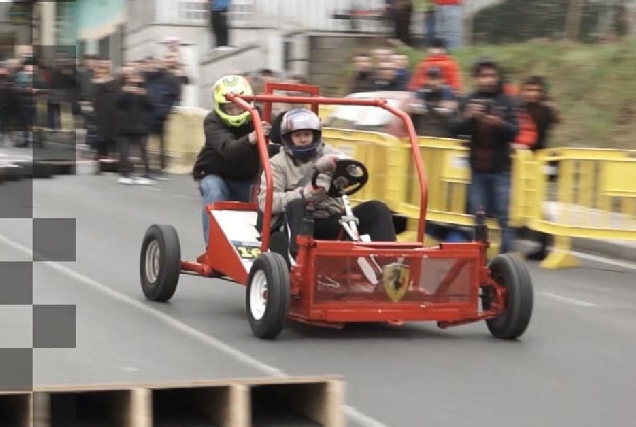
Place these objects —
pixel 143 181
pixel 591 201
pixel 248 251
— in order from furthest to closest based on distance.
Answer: pixel 143 181 → pixel 591 201 → pixel 248 251

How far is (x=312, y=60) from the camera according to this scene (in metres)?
28.2

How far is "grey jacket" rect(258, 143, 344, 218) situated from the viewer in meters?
10.3

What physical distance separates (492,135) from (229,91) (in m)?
3.68

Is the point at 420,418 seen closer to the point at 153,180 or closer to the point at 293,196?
the point at 293,196

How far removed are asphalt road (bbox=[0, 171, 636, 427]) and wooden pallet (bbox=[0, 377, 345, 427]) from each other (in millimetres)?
448

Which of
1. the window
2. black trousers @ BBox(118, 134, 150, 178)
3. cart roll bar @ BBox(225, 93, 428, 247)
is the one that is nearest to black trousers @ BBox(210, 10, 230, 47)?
the window

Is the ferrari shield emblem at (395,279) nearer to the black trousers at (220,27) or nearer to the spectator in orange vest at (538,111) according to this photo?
the spectator in orange vest at (538,111)

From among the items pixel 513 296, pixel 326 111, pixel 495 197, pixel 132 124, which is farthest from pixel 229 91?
pixel 132 124

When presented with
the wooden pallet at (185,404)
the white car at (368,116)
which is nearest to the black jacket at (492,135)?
the white car at (368,116)

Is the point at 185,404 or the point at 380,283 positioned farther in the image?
the point at 380,283

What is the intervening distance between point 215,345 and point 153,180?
42.6 feet

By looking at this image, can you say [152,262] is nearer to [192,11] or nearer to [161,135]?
[161,135]

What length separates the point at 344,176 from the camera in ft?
33.7

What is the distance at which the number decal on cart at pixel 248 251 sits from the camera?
10.7 meters
